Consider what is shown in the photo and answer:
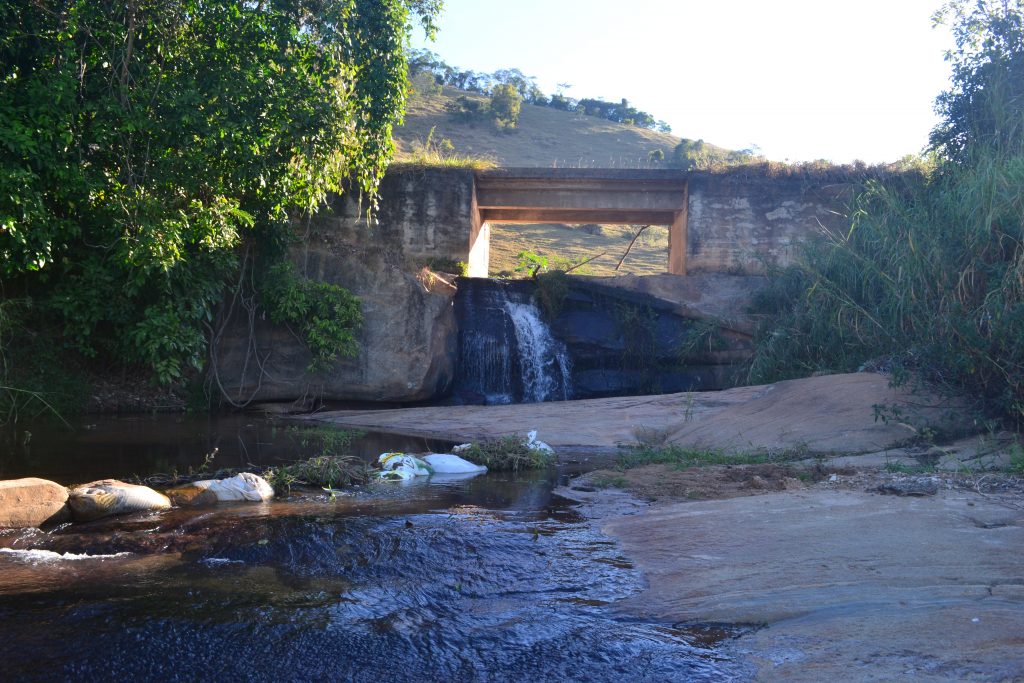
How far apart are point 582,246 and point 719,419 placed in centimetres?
2582

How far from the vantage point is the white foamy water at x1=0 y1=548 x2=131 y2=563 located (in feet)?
16.0

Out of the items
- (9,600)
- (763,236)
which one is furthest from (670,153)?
(9,600)

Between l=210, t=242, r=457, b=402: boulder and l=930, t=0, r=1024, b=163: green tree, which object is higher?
l=930, t=0, r=1024, b=163: green tree

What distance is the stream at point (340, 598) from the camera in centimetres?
346

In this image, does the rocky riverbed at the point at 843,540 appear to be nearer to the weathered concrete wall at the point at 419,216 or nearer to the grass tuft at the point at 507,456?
the grass tuft at the point at 507,456

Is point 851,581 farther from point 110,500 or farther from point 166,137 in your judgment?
point 166,137

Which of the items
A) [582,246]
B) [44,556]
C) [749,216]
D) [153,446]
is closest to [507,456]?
[153,446]

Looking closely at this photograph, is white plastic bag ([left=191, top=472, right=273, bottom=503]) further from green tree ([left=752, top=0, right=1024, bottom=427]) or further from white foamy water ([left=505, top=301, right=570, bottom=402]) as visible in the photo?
white foamy water ([left=505, top=301, right=570, bottom=402])

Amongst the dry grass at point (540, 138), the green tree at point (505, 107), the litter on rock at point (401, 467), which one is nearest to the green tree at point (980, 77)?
the litter on rock at point (401, 467)

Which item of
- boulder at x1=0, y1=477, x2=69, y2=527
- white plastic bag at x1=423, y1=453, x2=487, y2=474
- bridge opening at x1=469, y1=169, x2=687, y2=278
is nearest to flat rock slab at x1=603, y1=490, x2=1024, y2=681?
white plastic bag at x1=423, y1=453, x2=487, y2=474

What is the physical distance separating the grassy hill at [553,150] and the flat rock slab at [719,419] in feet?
30.5

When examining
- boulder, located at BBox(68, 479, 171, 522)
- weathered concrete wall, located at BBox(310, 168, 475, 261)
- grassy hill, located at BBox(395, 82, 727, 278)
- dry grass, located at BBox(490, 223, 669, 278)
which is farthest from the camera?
grassy hill, located at BBox(395, 82, 727, 278)

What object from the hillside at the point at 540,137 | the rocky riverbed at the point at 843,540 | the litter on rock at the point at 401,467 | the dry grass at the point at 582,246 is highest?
the hillside at the point at 540,137

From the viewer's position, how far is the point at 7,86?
10055mm
